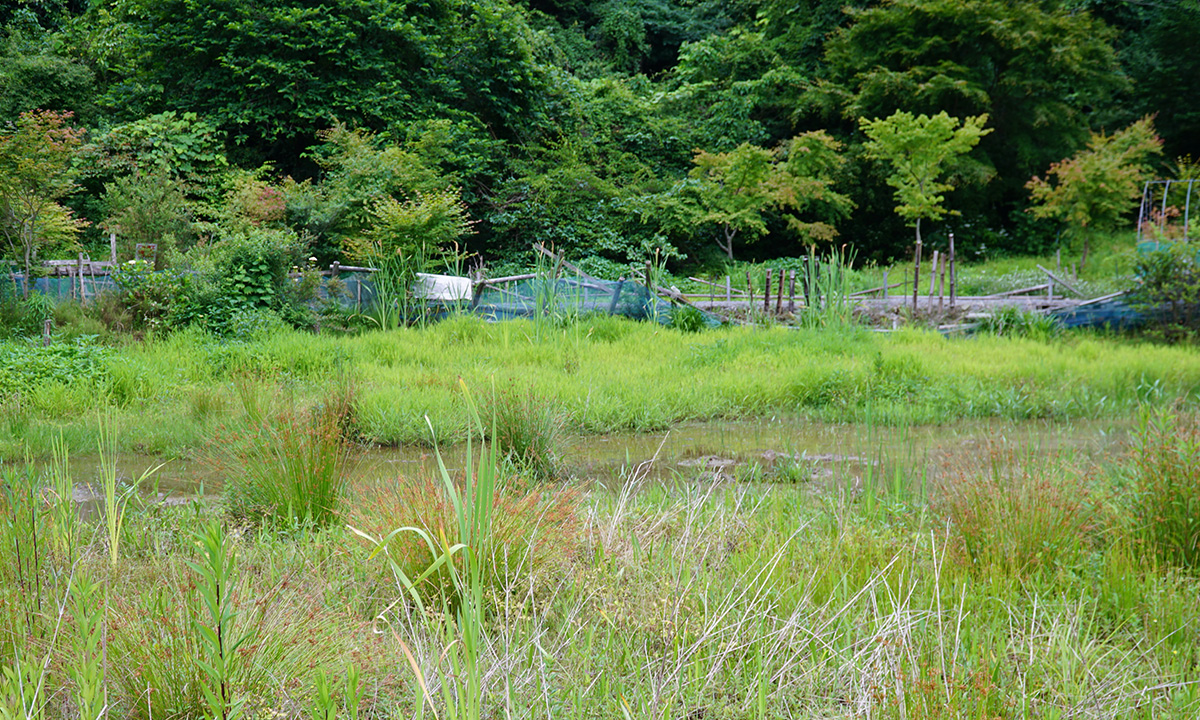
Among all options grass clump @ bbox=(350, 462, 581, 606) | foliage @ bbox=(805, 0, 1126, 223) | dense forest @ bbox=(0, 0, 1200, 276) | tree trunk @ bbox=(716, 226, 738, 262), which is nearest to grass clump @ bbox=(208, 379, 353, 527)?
grass clump @ bbox=(350, 462, 581, 606)

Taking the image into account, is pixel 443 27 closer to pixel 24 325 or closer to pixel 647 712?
pixel 24 325

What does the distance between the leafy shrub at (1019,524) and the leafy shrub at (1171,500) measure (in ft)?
0.61

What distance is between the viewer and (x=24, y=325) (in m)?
8.06

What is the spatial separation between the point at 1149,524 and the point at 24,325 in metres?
9.39

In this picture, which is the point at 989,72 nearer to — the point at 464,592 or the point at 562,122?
the point at 562,122

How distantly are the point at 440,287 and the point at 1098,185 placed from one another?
1200 cm

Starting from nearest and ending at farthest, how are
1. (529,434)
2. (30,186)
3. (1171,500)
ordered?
(1171,500) < (529,434) < (30,186)

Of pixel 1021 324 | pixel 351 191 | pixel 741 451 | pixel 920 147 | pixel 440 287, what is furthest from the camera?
pixel 920 147

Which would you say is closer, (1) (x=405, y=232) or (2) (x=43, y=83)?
(1) (x=405, y=232)

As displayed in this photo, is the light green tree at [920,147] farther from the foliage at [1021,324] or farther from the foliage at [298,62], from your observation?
the foliage at [298,62]

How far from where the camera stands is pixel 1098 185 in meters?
14.3

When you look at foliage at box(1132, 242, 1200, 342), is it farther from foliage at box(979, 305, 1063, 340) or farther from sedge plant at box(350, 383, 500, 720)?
sedge plant at box(350, 383, 500, 720)

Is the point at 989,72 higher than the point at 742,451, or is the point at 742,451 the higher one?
the point at 989,72

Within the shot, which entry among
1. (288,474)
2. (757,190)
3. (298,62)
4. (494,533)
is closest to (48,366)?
(288,474)
